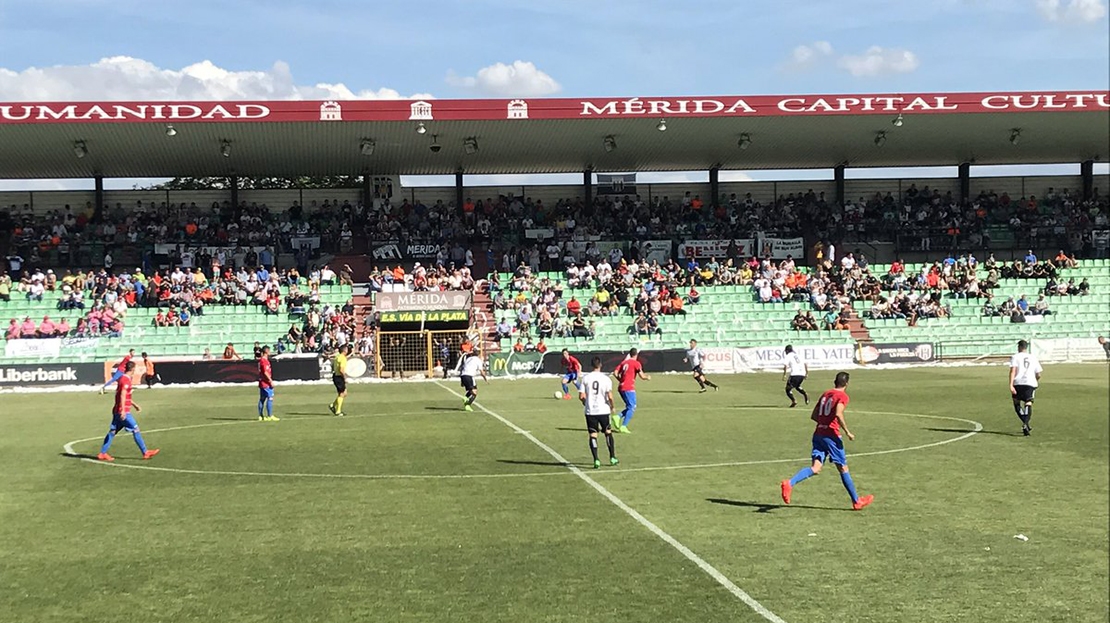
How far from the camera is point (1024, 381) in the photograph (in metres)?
22.8

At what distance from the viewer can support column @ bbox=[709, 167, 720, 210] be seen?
2403 inches

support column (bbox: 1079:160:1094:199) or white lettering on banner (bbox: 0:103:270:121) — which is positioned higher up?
white lettering on banner (bbox: 0:103:270:121)

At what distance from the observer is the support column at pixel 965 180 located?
61438 millimetres

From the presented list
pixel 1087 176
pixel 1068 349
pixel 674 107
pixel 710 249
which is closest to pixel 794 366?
pixel 674 107

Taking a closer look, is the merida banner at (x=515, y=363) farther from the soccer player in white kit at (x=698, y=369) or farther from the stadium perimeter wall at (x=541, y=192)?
the stadium perimeter wall at (x=541, y=192)

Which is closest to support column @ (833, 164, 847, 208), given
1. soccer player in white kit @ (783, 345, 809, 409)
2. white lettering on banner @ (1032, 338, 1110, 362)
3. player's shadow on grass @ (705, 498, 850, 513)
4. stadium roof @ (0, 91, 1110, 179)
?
stadium roof @ (0, 91, 1110, 179)

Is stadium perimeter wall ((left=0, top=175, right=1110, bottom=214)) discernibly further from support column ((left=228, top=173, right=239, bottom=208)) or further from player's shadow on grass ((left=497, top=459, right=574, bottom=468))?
player's shadow on grass ((left=497, top=459, right=574, bottom=468))

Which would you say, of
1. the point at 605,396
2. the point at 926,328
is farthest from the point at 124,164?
the point at 605,396

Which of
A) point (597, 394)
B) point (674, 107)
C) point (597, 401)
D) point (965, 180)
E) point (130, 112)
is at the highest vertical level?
point (674, 107)

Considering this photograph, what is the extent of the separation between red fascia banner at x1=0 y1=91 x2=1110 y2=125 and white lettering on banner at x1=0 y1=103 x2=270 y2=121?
0.13ft

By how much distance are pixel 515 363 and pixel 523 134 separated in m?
11.7

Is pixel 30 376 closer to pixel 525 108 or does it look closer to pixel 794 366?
pixel 525 108

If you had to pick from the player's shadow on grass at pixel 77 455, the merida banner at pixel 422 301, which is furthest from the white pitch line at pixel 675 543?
the merida banner at pixel 422 301

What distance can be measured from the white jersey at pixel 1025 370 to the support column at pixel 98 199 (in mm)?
47501
